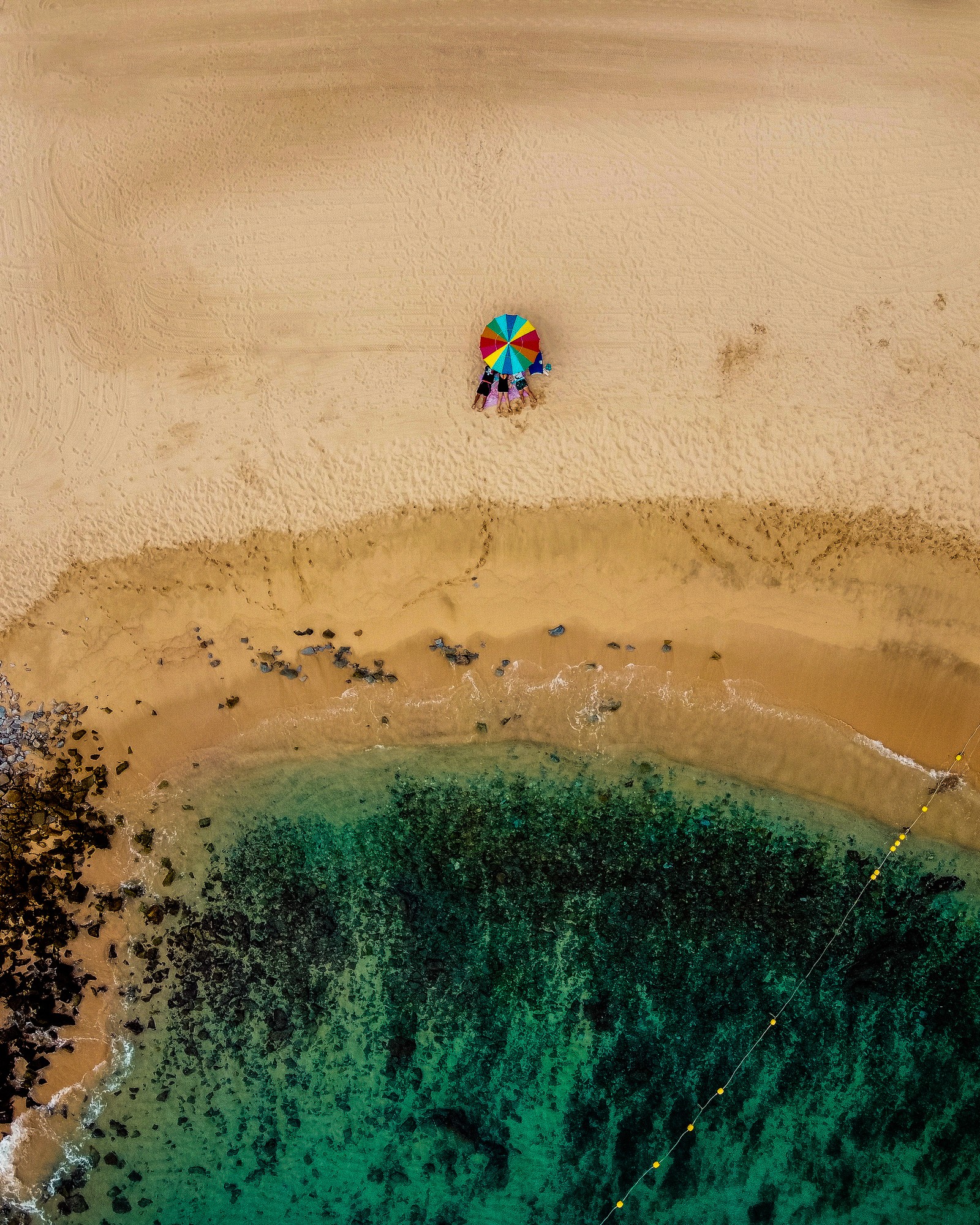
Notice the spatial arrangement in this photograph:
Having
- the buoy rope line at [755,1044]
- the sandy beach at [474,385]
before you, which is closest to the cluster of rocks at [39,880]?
the sandy beach at [474,385]

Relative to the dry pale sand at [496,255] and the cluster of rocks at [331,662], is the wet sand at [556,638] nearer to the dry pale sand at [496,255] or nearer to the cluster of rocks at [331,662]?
the cluster of rocks at [331,662]

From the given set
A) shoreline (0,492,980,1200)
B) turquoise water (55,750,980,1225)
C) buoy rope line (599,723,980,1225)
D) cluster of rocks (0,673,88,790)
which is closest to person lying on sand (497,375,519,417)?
shoreline (0,492,980,1200)

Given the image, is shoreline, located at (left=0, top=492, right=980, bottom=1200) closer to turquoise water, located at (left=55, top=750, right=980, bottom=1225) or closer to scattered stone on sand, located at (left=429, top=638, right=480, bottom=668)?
scattered stone on sand, located at (left=429, top=638, right=480, bottom=668)

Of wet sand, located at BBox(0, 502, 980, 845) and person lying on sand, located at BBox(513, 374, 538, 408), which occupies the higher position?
person lying on sand, located at BBox(513, 374, 538, 408)

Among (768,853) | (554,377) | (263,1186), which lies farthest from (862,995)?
(554,377)

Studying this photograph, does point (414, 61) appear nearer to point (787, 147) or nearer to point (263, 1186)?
point (787, 147)

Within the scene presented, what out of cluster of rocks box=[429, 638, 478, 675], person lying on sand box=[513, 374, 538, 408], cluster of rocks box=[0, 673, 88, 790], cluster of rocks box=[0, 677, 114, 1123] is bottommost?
cluster of rocks box=[0, 677, 114, 1123]
